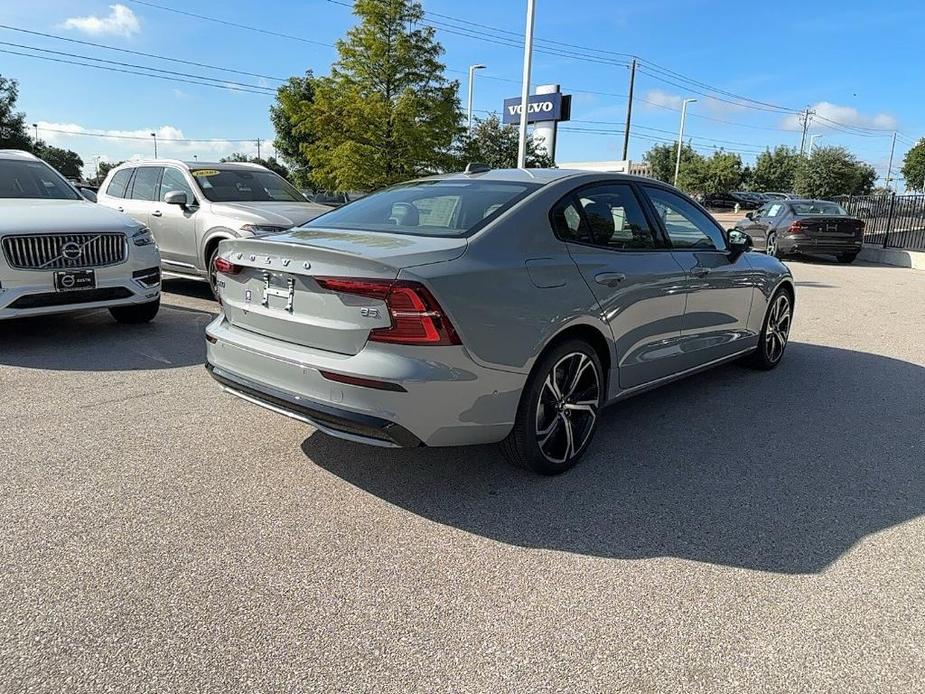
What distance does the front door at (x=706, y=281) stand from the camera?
4.68 metres

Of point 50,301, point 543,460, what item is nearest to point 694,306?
point 543,460

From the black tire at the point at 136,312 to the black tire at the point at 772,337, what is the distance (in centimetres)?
580

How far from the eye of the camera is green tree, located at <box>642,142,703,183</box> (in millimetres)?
62862

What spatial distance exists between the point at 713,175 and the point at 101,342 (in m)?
60.0

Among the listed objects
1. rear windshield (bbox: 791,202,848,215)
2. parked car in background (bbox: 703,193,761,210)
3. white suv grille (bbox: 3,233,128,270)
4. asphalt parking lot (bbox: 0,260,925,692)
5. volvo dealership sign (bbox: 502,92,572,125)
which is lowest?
asphalt parking lot (bbox: 0,260,925,692)

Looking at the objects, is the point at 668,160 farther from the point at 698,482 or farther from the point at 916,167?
the point at 698,482

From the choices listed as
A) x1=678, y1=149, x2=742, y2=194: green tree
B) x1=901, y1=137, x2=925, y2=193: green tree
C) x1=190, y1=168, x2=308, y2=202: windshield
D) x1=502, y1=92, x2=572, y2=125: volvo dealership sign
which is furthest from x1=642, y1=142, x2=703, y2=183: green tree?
x1=190, y1=168, x2=308, y2=202: windshield

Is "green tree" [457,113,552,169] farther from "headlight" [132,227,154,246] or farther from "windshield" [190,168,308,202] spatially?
"headlight" [132,227,154,246]

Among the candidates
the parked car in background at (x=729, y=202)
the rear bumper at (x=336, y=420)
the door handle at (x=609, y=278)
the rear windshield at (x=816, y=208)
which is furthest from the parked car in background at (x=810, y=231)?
the parked car in background at (x=729, y=202)

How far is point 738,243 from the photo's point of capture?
540cm

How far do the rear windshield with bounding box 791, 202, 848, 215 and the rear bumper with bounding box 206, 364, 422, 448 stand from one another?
16.9m

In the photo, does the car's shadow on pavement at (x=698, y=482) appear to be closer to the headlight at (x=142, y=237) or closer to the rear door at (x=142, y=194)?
the headlight at (x=142, y=237)

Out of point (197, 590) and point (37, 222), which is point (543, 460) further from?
point (37, 222)

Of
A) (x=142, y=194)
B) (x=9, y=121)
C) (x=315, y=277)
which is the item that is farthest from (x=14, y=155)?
(x=9, y=121)
